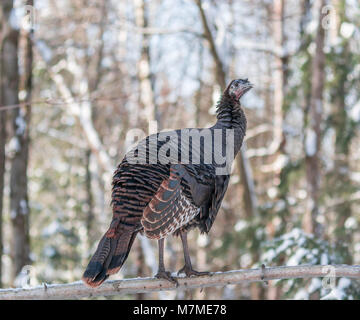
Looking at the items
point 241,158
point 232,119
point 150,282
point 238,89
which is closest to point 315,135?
point 241,158

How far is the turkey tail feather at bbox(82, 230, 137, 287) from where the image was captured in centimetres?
367

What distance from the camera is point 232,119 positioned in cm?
504

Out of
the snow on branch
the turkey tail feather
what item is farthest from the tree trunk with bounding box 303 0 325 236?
the turkey tail feather

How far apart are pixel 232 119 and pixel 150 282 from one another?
1815 mm

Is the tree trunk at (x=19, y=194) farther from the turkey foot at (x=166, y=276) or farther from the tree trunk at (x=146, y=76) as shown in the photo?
the turkey foot at (x=166, y=276)

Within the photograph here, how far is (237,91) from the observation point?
516 cm

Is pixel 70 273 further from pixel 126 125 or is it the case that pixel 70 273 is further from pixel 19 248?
pixel 19 248

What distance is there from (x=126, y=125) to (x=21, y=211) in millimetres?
7392

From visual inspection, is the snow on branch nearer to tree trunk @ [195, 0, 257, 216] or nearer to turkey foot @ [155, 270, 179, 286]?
turkey foot @ [155, 270, 179, 286]

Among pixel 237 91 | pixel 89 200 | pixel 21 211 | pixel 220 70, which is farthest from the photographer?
pixel 89 200

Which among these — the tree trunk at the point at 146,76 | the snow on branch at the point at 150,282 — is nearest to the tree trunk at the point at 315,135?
the tree trunk at the point at 146,76
